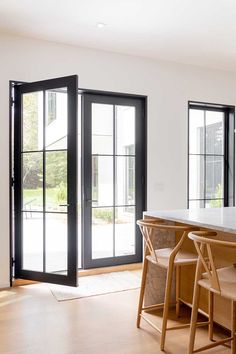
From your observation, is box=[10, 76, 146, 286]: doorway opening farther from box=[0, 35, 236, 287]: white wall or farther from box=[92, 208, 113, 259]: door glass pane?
box=[0, 35, 236, 287]: white wall

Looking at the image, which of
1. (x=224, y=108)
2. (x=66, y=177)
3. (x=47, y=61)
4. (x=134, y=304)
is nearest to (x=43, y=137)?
(x=66, y=177)

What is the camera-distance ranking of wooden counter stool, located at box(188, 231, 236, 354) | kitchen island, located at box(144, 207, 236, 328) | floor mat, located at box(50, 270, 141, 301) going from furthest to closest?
floor mat, located at box(50, 270, 141, 301)
kitchen island, located at box(144, 207, 236, 328)
wooden counter stool, located at box(188, 231, 236, 354)

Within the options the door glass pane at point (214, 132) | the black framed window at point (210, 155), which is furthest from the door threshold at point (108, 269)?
the door glass pane at point (214, 132)

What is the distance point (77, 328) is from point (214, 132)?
3.60 m

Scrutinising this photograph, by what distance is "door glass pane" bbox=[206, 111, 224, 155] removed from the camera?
16.7ft

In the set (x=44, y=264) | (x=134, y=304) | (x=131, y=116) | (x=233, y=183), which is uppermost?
(x=131, y=116)

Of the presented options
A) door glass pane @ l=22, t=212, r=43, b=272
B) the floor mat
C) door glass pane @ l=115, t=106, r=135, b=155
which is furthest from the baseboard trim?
door glass pane @ l=115, t=106, r=135, b=155

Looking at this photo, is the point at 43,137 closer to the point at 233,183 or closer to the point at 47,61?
the point at 47,61

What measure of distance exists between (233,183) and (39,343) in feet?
12.3

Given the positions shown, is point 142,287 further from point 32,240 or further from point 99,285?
point 32,240

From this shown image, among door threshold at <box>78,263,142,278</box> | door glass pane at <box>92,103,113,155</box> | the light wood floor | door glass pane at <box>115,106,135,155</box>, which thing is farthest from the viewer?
A: door glass pane at <box>115,106,135,155</box>

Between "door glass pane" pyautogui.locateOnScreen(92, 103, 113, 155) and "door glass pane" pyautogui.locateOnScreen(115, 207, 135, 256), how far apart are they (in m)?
0.84

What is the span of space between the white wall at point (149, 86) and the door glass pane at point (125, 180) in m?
0.24

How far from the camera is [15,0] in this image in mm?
2957
